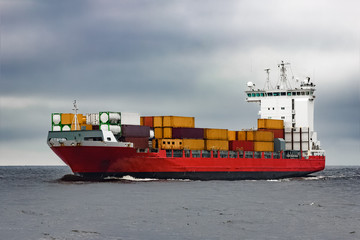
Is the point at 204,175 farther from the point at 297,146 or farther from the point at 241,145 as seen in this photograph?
the point at 297,146

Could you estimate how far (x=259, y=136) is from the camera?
6944 cm

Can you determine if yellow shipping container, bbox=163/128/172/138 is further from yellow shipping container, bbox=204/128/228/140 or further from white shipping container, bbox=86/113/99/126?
white shipping container, bbox=86/113/99/126

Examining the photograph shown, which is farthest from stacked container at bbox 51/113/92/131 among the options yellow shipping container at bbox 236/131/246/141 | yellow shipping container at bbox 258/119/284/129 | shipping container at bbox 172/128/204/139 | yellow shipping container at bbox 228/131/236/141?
yellow shipping container at bbox 258/119/284/129

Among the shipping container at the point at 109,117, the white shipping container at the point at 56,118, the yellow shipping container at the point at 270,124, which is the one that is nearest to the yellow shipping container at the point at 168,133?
the shipping container at the point at 109,117

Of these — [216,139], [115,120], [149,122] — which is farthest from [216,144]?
[115,120]

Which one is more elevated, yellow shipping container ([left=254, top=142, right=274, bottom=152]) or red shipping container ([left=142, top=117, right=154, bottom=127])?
red shipping container ([left=142, top=117, right=154, bottom=127])

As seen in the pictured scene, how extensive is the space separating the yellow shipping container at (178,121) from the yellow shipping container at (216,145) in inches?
110

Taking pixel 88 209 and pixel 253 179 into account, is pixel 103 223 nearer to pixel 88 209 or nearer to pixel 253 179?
pixel 88 209

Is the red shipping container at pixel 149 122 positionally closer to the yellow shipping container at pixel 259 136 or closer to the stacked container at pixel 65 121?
the stacked container at pixel 65 121

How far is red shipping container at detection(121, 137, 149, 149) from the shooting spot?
5556cm

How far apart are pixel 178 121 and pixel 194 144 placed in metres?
3.15

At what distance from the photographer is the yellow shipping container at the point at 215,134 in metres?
62.4

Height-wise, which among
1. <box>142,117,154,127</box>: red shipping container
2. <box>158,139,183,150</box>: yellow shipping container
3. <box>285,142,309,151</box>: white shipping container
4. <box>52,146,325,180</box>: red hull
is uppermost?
<box>142,117,154,127</box>: red shipping container

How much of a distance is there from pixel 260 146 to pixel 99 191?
29.9m
